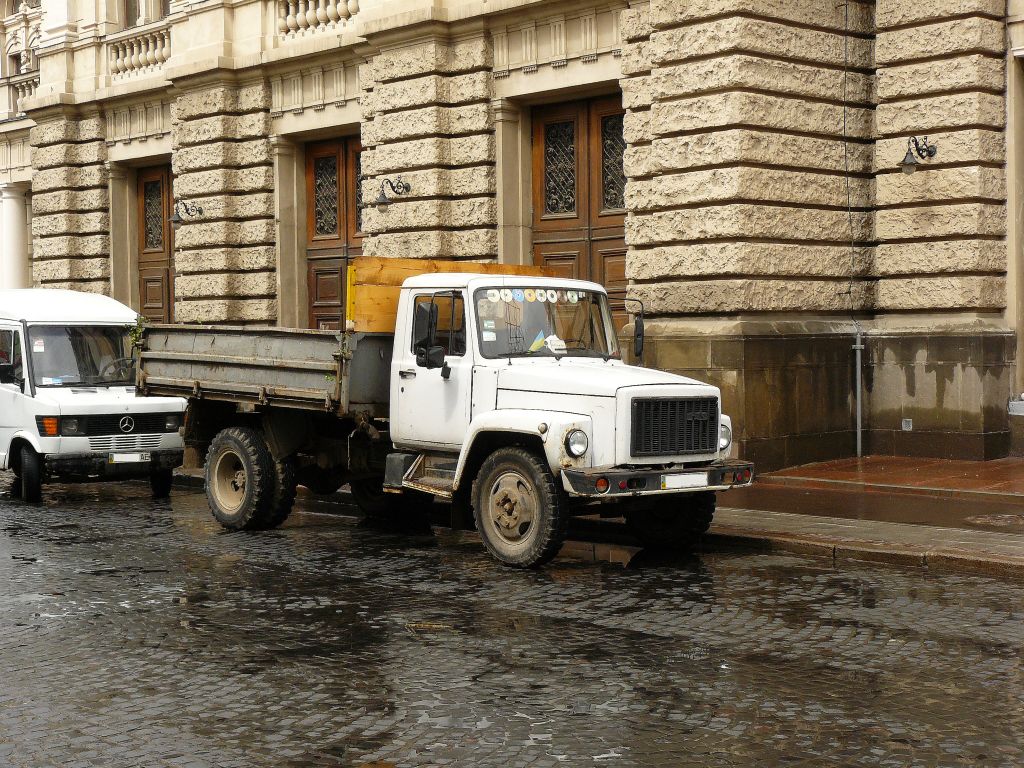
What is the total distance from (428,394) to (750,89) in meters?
6.58

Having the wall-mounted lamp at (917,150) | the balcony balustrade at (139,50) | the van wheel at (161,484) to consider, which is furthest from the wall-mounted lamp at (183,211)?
the wall-mounted lamp at (917,150)

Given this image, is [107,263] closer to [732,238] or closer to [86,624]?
[732,238]

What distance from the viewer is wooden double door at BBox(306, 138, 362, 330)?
23219 mm

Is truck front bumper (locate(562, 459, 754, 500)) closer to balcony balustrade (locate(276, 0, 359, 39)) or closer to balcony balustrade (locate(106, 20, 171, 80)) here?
balcony balustrade (locate(276, 0, 359, 39))

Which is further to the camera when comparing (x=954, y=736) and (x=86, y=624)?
(x=86, y=624)

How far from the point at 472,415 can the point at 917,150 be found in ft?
27.2

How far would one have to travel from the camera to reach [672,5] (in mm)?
16688

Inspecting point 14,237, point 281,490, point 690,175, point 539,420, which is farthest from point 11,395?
point 14,237

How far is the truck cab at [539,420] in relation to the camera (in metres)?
10.6

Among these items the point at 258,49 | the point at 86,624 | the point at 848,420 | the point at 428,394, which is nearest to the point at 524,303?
the point at 428,394

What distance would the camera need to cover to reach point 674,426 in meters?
10.9

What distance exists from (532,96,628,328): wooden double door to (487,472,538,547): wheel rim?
25.4 ft

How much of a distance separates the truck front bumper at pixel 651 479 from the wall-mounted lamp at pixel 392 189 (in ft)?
34.2

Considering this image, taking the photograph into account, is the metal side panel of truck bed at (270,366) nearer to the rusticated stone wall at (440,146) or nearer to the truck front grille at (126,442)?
the truck front grille at (126,442)
